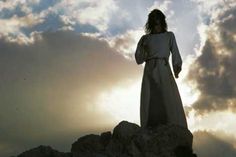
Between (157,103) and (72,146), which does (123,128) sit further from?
(157,103)

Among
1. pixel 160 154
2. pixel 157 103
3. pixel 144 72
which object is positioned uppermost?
pixel 144 72

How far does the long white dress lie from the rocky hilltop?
2.55 m

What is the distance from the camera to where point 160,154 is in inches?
377

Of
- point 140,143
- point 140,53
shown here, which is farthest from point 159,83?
point 140,143

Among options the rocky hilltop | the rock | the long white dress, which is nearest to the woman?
the long white dress

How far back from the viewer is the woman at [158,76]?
42.3 feet

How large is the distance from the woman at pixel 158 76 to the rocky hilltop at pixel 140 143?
2541 millimetres

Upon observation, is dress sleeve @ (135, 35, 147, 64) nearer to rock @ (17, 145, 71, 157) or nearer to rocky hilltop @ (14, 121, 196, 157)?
rocky hilltop @ (14, 121, 196, 157)

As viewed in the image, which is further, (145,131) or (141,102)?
(141,102)

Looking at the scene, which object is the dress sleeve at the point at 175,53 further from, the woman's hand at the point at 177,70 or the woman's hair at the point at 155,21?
the woman's hair at the point at 155,21

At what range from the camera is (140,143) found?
9.70 metres

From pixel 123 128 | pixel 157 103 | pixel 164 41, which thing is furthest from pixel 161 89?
pixel 123 128

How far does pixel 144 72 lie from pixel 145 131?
11.7 feet

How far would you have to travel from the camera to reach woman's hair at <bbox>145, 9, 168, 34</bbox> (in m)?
13.3
